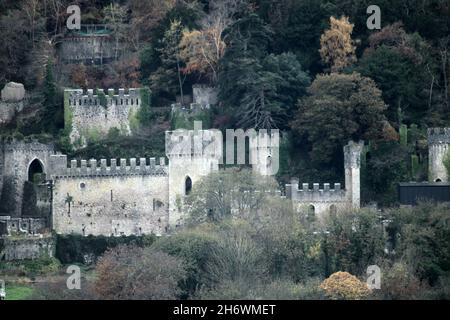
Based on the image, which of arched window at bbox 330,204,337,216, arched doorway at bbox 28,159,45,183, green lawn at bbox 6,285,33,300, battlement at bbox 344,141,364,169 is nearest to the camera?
green lawn at bbox 6,285,33,300

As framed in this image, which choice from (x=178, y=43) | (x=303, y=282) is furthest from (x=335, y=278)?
(x=178, y=43)

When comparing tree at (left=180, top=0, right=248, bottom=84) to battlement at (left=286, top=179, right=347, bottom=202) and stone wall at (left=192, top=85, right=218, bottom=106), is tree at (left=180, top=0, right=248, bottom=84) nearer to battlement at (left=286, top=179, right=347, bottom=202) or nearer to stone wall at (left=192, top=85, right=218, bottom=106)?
stone wall at (left=192, top=85, right=218, bottom=106)

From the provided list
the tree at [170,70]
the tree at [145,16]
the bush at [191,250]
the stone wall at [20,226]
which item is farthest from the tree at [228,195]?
the tree at [145,16]

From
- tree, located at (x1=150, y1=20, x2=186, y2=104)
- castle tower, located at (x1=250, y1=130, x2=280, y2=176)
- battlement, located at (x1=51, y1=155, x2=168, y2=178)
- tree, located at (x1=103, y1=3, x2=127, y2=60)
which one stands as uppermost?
tree, located at (x1=103, y1=3, x2=127, y2=60)

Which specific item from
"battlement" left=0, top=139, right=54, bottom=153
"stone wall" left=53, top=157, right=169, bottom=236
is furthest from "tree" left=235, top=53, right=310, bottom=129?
"battlement" left=0, top=139, right=54, bottom=153

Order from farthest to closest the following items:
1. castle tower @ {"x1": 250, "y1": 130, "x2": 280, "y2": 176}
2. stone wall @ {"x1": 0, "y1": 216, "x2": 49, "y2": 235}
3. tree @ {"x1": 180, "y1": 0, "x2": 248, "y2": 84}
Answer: tree @ {"x1": 180, "y1": 0, "x2": 248, "y2": 84}
castle tower @ {"x1": 250, "y1": 130, "x2": 280, "y2": 176}
stone wall @ {"x1": 0, "y1": 216, "x2": 49, "y2": 235}

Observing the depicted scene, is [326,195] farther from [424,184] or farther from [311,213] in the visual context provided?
[424,184]
